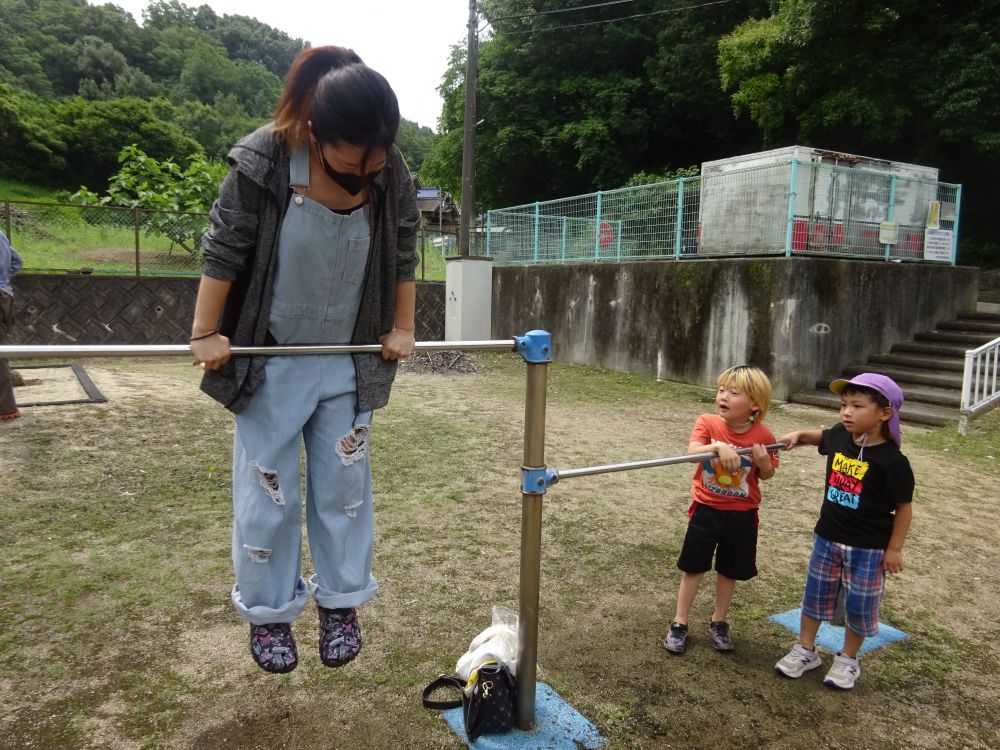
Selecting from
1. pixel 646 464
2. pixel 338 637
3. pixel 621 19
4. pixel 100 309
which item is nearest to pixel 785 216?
pixel 646 464

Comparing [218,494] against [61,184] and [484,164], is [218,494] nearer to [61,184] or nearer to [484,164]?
[484,164]

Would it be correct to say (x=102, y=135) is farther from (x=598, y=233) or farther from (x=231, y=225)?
(x=231, y=225)

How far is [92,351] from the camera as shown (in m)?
1.47

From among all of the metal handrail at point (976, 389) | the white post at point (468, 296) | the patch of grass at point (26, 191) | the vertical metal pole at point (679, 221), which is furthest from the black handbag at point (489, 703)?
the patch of grass at point (26, 191)

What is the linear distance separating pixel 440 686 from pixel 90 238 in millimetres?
12538

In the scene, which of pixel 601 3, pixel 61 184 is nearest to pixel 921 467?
pixel 601 3

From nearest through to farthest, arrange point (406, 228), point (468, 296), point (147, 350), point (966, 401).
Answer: point (147, 350), point (406, 228), point (966, 401), point (468, 296)

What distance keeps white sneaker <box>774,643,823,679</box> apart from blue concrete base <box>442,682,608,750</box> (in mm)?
766

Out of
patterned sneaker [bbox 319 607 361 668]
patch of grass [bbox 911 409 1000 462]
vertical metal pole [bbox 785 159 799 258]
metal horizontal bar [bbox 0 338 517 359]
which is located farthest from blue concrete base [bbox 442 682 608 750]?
vertical metal pole [bbox 785 159 799 258]

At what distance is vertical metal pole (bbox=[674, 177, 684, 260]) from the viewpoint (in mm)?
9523

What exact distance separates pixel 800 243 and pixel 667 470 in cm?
464

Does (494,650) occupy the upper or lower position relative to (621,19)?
lower

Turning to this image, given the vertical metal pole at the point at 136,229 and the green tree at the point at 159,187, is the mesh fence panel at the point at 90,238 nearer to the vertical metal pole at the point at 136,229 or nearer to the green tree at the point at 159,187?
the vertical metal pole at the point at 136,229

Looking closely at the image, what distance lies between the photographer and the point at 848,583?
7.40 feet
